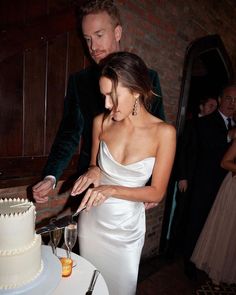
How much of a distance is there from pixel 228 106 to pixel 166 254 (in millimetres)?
2386

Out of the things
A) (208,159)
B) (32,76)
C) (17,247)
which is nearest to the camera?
(17,247)

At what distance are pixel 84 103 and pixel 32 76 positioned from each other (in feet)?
1.59

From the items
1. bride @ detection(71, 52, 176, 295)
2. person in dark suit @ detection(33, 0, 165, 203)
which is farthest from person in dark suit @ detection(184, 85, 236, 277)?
bride @ detection(71, 52, 176, 295)

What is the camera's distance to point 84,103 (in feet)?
7.41

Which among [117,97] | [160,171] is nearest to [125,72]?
[117,97]

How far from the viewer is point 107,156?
5.89 ft

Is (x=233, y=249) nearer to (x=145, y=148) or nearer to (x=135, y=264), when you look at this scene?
(x=135, y=264)

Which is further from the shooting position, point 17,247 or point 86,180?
point 86,180

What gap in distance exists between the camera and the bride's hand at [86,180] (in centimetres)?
155

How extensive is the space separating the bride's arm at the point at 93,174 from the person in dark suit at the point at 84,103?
27 cm

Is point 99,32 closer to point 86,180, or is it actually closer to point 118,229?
point 86,180

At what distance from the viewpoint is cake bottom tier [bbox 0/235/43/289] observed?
3.35ft

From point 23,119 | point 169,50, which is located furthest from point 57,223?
point 169,50

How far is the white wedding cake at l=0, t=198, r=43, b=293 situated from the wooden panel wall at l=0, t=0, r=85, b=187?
1.05 meters
